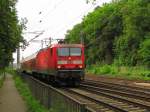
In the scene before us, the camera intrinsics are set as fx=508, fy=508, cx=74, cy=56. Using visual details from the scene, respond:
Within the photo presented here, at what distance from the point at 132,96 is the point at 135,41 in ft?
188

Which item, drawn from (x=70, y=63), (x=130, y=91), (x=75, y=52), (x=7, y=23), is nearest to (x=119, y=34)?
(x=75, y=52)

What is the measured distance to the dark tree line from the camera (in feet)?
247

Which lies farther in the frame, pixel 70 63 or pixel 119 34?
pixel 119 34

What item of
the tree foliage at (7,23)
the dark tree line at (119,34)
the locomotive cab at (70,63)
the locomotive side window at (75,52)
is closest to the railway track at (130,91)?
the locomotive cab at (70,63)

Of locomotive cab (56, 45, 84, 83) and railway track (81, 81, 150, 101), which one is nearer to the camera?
railway track (81, 81, 150, 101)

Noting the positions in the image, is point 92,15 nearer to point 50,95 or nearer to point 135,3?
point 135,3

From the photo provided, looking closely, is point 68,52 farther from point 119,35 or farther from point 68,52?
point 119,35

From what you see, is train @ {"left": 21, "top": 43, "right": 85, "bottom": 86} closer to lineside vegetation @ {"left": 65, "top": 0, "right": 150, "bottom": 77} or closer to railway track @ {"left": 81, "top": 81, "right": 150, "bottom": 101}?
railway track @ {"left": 81, "top": 81, "right": 150, "bottom": 101}

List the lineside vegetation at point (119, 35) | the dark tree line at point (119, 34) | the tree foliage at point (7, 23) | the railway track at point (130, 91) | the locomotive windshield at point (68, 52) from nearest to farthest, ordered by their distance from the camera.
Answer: the railway track at point (130, 91), the tree foliage at point (7, 23), the locomotive windshield at point (68, 52), the lineside vegetation at point (119, 35), the dark tree line at point (119, 34)

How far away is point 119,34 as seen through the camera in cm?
9494

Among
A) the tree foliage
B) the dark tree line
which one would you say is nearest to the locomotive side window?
the tree foliage

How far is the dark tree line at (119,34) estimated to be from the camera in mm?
75375

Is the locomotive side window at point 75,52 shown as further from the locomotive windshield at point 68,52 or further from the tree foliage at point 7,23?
the tree foliage at point 7,23

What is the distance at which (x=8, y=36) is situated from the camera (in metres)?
29.2
